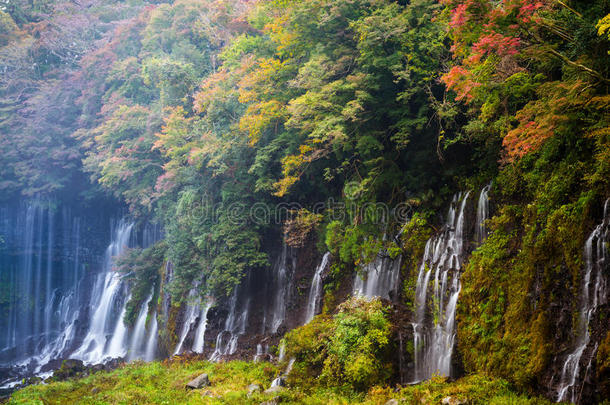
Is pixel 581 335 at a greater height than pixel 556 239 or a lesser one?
lesser

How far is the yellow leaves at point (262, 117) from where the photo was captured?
548 inches

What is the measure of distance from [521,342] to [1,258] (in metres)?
33.8

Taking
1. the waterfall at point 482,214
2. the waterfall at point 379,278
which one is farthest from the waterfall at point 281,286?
the waterfall at point 482,214

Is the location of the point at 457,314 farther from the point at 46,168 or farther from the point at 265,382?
the point at 46,168

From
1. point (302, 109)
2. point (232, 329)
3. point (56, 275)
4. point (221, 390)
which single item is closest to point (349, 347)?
point (221, 390)

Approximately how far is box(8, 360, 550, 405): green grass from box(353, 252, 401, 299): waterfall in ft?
10.2

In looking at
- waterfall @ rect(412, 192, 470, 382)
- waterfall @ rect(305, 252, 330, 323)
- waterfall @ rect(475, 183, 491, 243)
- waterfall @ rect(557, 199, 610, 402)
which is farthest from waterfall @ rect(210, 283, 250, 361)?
waterfall @ rect(557, 199, 610, 402)

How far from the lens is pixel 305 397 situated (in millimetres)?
8922

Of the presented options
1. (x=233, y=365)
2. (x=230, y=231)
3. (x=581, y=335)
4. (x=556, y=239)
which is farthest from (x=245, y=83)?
(x=581, y=335)

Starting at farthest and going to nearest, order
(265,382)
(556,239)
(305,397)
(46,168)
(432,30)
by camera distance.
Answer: (46,168) → (265,382) → (432,30) → (305,397) → (556,239)

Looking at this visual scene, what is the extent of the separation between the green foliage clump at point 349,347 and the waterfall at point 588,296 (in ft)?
12.3

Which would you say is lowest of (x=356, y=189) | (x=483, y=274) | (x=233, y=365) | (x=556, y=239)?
(x=233, y=365)

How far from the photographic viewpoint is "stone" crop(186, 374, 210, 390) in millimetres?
11578

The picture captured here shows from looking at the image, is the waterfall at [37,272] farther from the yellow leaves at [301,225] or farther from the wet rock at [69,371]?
the yellow leaves at [301,225]
